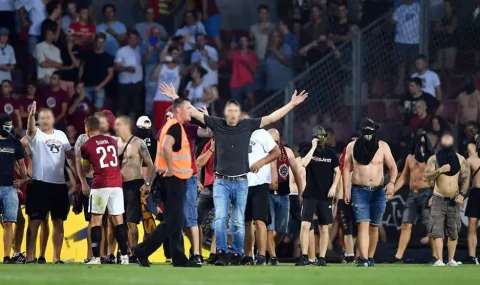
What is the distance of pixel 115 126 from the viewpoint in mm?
22625

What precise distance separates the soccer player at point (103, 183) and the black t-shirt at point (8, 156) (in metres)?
1.41

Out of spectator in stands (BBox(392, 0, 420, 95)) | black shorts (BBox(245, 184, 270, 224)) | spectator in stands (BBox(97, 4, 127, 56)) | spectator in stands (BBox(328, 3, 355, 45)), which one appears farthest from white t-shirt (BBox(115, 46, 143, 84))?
black shorts (BBox(245, 184, 270, 224))

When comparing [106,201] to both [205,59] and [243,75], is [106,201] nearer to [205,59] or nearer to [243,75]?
[205,59]

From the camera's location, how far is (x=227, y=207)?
68.1ft

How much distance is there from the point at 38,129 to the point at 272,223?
4.32 meters

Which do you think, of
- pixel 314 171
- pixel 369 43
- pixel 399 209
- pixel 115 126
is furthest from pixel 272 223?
pixel 369 43

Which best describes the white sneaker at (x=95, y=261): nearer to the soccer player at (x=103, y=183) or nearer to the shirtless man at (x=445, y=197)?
the soccer player at (x=103, y=183)

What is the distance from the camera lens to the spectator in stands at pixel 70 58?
99.9ft

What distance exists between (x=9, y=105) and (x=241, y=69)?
17.1 ft

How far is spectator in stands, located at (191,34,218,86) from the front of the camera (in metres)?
30.9

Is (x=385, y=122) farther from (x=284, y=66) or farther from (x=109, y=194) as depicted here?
(x=109, y=194)

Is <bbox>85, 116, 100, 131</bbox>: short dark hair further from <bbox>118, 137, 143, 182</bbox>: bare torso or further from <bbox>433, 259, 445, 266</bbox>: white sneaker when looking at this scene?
<bbox>433, 259, 445, 266</bbox>: white sneaker

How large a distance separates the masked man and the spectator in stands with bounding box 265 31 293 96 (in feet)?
25.5

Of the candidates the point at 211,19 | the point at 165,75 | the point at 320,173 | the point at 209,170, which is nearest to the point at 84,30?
the point at 165,75
